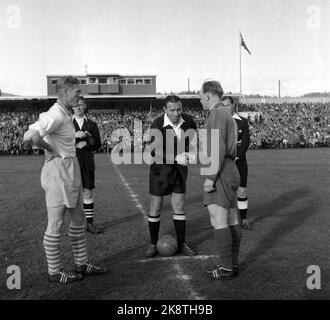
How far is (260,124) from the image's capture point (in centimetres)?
4188

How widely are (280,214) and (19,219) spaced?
201 inches

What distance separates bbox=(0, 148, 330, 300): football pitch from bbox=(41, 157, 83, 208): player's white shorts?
36.8 inches

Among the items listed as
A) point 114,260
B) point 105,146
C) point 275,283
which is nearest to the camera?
point 275,283

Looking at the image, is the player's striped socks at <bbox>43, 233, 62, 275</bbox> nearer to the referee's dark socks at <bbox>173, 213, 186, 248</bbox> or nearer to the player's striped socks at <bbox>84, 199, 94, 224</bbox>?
the referee's dark socks at <bbox>173, 213, 186, 248</bbox>

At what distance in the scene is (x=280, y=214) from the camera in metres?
8.48

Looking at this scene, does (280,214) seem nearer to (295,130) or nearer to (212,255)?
(212,255)

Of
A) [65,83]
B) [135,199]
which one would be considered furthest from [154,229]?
[135,199]

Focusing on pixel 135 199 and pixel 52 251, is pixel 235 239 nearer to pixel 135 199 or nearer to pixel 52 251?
pixel 52 251

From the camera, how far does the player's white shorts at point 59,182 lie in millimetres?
4738

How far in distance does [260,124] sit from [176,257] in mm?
37517

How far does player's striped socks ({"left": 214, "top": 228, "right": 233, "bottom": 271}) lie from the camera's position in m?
4.82

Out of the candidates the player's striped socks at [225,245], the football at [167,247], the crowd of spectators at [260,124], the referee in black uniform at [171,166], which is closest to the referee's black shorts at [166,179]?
the referee in black uniform at [171,166]

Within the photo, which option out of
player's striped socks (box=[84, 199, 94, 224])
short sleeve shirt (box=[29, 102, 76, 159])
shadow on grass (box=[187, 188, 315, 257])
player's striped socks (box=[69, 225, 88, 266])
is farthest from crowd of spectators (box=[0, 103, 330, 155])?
short sleeve shirt (box=[29, 102, 76, 159])
